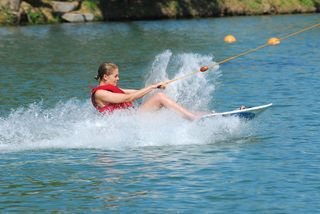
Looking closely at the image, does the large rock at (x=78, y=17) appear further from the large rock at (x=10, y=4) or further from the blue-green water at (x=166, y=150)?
the blue-green water at (x=166, y=150)

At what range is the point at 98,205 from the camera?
11.6m

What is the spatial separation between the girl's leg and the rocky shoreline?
35.1 m

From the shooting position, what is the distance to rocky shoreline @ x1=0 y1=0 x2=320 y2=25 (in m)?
51.3

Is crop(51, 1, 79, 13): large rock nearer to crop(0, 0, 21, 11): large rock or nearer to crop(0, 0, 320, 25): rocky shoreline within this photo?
crop(0, 0, 320, 25): rocky shoreline

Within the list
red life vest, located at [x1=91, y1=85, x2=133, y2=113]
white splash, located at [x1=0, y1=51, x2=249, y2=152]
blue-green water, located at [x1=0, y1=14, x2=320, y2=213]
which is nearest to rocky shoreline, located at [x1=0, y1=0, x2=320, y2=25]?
blue-green water, located at [x1=0, y1=14, x2=320, y2=213]

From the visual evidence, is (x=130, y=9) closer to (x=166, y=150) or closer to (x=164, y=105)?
(x=164, y=105)

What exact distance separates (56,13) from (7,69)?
24.2 metres

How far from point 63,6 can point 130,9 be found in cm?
474

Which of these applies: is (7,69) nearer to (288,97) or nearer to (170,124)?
(288,97)

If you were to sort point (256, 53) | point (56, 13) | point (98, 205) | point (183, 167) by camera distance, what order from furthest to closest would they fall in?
point (56, 13) → point (256, 53) → point (183, 167) → point (98, 205)

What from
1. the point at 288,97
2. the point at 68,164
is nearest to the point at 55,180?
the point at 68,164

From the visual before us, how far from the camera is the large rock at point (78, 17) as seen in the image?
5331 centimetres

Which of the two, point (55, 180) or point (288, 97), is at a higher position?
point (288, 97)

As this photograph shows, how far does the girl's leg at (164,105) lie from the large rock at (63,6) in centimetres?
3870
